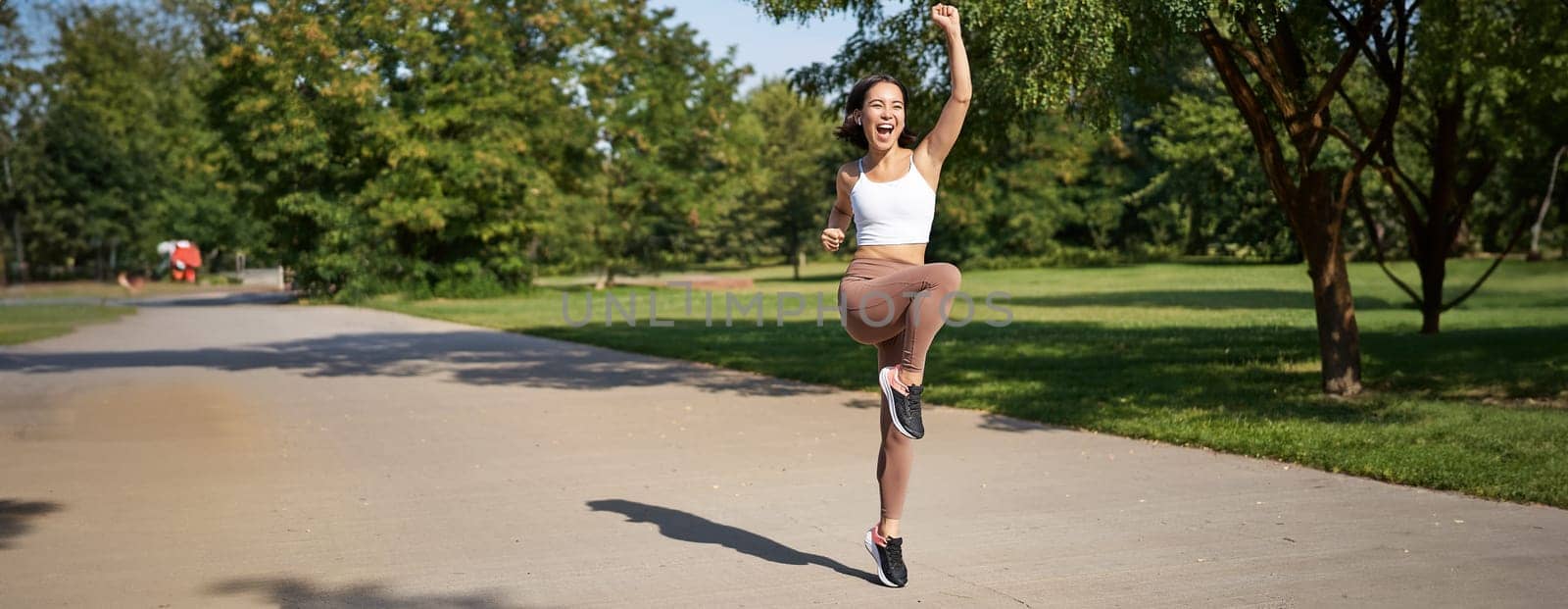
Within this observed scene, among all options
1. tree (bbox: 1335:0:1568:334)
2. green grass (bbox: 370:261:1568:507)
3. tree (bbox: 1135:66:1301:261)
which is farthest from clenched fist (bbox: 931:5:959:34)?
tree (bbox: 1135:66:1301:261)

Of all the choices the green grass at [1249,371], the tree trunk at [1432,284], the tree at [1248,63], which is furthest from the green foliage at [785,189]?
the tree at [1248,63]

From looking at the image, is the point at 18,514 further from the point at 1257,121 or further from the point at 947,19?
the point at 1257,121

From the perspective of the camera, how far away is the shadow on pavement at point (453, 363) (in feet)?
50.0

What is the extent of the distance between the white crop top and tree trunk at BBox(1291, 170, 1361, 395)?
806 centimetres

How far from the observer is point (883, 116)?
17.9 feet

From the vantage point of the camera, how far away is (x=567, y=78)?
141 ft

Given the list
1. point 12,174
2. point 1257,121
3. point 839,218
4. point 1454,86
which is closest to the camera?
point 839,218

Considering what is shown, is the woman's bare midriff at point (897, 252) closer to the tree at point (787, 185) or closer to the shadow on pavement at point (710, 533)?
the shadow on pavement at point (710, 533)

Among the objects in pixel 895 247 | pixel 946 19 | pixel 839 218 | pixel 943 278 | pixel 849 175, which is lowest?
pixel 943 278

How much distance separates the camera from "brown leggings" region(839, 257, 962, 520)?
5191mm

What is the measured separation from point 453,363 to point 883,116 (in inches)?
530

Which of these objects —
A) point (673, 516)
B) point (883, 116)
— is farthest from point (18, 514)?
point (883, 116)

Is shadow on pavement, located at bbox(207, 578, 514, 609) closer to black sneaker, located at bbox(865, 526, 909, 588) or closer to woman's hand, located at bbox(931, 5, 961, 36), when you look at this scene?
black sneaker, located at bbox(865, 526, 909, 588)

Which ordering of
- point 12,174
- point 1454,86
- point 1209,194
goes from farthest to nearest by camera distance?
point 12,174
point 1209,194
point 1454,86
